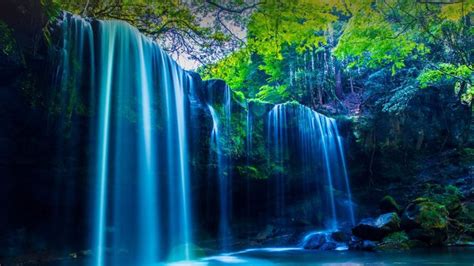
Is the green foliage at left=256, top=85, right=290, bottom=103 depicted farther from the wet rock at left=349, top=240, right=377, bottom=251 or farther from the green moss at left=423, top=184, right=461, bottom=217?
the wet rock at left=349, top=240, right=377, bottom=251

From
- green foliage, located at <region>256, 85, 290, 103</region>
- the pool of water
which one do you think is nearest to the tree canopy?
the pool of water

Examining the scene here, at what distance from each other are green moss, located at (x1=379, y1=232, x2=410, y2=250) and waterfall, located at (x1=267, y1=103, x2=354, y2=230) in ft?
12.6

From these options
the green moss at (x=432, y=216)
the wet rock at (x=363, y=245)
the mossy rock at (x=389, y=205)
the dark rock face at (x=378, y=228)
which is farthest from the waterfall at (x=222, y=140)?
the green moss at (x=432, y=216)

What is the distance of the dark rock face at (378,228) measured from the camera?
1141cm

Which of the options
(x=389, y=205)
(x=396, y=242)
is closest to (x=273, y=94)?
(x=389, y=205)

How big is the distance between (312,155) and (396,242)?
494cm

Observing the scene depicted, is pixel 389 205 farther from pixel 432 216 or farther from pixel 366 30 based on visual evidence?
pixel 366 30

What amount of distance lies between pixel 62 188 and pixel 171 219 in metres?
3.24

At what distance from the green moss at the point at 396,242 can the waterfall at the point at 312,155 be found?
12.6ft

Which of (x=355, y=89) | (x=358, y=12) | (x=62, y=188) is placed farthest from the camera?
(x=355, y=89)

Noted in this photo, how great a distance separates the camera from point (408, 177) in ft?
53.7

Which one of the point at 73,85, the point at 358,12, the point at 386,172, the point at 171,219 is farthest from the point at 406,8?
the point at 386,172

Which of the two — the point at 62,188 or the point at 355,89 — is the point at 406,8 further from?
the point at 355,89

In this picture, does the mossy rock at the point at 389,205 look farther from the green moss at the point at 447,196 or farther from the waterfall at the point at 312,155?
the waterfall at the point at 312,155
